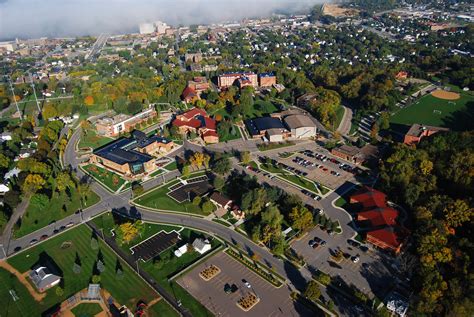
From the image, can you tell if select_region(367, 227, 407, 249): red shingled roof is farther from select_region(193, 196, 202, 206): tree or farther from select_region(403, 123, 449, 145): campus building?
select_region(403, 123, 449, 145): campus building

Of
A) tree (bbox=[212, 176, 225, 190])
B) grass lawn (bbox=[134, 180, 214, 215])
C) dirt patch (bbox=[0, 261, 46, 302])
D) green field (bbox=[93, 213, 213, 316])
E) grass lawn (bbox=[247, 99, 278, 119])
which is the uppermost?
tree (bbox=[212, 176, 225, 190])

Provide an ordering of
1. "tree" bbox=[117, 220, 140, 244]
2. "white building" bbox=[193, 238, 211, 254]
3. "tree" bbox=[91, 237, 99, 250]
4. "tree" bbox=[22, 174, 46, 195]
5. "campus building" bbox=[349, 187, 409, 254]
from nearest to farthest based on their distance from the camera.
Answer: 1. "campus building" bbox=[349, 187, 409, 254]
2. "white building" bbox=[193, 238, 211, 254]
3. "tree" bbox=[117, 220, 140, 244]
4. "tree" bbox=[91, 237, 99, 250]
5. "tree" bbox=[22, 174, 46, 195]

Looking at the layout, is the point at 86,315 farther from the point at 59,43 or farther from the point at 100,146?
the point at 59,43

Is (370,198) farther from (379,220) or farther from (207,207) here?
(207,207)

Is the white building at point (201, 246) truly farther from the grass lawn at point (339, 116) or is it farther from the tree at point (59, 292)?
the grass lawn at point (339, 116)

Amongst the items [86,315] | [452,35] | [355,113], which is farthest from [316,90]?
[452,35]

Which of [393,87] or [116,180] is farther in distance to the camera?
[393,87]

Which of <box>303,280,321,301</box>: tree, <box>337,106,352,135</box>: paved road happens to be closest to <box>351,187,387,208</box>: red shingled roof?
<box>303,280,321,301</box>: tree
